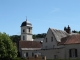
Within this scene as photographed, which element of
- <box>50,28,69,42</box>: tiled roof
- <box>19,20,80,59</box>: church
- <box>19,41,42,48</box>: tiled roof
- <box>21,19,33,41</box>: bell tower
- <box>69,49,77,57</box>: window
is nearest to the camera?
<box>69,49,77,57</box>: window

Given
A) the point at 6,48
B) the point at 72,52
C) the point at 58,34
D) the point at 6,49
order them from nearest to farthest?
the point at 72,52, the point at 6,49, the point at 6,48, the point at 58,34

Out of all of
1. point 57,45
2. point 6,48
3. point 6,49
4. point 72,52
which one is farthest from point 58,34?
point 6,49

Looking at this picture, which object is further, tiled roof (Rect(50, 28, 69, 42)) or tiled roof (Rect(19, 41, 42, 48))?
tiled roof (Rect(19, 41, 42, 48))

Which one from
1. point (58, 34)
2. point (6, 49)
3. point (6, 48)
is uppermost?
point (58, 34)

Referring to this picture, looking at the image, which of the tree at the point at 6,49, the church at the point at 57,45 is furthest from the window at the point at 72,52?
the tree at the point at 6,49

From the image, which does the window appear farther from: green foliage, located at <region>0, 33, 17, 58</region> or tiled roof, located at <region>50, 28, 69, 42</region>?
green foliage, located at <region>0, 33, 17, 58</region>

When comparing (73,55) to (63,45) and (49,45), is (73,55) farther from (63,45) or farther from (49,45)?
(49,45)

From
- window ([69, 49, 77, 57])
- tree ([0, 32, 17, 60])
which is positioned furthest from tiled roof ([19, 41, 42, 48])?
window ([69, 49, 77, 57])

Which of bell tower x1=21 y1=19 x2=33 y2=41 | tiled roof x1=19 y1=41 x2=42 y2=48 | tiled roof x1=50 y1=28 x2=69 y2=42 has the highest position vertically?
bell tower x1=21 y1=19 x2=33 y2=41

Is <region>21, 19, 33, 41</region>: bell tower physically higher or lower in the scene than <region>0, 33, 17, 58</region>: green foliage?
Result: higher

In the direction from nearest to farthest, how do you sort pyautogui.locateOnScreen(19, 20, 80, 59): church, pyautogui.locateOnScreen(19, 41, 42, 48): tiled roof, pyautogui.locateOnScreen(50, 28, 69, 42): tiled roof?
pyautogui.locateOnScreen(19, 20, 80, 59): church, pyautogui.locateOnScreen(50, 28, 69, 42): tiled roof, pyautogui.locateOnScreen(19, 41, 42, 48): tiled roof

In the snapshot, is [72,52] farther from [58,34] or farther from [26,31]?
[26,31]

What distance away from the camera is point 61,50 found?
5328cm

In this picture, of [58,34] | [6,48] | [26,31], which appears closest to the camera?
[6,48]
